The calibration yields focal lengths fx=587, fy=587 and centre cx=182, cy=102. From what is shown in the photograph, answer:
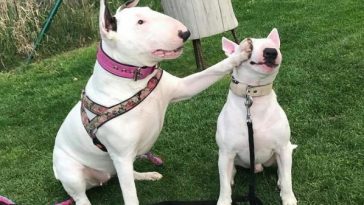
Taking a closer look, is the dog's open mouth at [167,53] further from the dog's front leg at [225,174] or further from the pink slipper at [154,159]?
the pink slipper at [154,159]

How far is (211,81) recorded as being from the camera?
3816 mm

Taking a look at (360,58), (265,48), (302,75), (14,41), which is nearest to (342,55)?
(360,58)

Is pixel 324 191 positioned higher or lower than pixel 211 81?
lower

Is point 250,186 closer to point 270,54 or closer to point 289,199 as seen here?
point 289,199

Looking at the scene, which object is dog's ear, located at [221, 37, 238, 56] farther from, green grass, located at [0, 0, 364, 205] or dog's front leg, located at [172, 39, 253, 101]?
green grass, located at [0, 0, 364, 205]

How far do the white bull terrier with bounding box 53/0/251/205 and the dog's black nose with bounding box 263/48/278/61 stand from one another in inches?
4.9

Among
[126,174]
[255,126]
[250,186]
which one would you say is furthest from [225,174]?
[126,174]

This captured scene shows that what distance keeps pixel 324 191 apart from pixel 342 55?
2.83m

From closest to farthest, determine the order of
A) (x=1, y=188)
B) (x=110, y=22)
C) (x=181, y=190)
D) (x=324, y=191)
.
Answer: (x=110, y=22) → (x=324, y=191) → (x=181, y=190) → (x=1, y=188)

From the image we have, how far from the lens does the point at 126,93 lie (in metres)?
3.57

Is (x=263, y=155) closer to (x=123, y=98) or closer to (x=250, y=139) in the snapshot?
(x=250, y=139)

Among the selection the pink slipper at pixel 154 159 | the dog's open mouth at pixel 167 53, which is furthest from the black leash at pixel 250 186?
the pink slipper at pixel 154 159

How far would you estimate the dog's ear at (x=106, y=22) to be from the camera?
3330 millimetres

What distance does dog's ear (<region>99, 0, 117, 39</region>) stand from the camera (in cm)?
333
